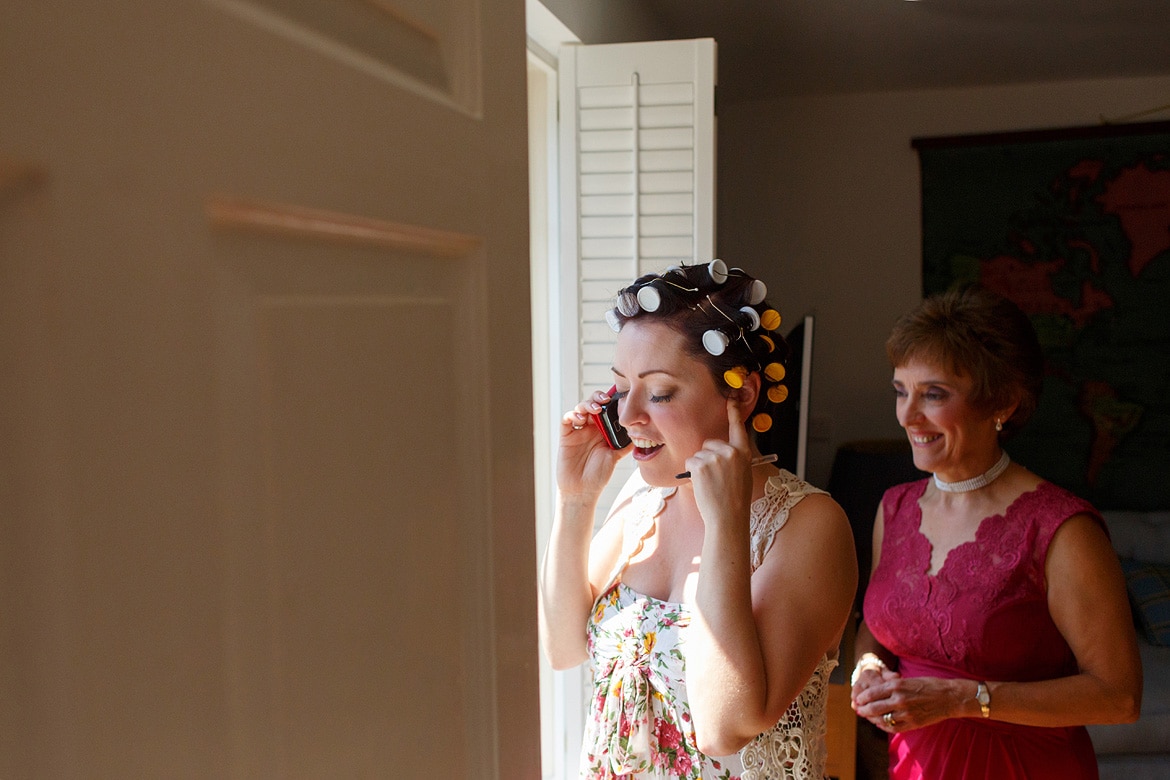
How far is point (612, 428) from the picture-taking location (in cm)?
150

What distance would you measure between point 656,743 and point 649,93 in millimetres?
1427

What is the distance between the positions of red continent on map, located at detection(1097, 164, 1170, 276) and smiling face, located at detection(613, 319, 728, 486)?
3.82 m

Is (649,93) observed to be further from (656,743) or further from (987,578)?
(656,743)

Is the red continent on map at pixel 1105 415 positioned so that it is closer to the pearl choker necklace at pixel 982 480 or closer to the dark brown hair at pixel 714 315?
the pearl choker necklace at pixel 982 480

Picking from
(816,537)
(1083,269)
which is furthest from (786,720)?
(1083,269)

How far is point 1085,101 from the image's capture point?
4344 millimetres

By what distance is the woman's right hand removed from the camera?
4.96 feet

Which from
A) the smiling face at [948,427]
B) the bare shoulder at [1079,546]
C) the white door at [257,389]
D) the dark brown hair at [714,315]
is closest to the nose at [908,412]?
the smiling face at [948,427]

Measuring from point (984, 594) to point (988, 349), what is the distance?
1.55 ft

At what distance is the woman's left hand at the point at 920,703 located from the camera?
1.58 metres

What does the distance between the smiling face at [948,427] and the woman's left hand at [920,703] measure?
0.41 metres

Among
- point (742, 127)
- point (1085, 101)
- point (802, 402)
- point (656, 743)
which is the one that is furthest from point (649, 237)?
point (1085, 101)

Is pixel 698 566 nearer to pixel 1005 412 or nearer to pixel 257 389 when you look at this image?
pixel 1005 412

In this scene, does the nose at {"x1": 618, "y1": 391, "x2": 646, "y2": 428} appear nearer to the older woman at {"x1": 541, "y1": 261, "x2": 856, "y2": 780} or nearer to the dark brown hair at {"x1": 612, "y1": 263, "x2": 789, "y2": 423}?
the older woman at {"x1": 541, "y1": 261, "x2": 856, "y2": 780}
